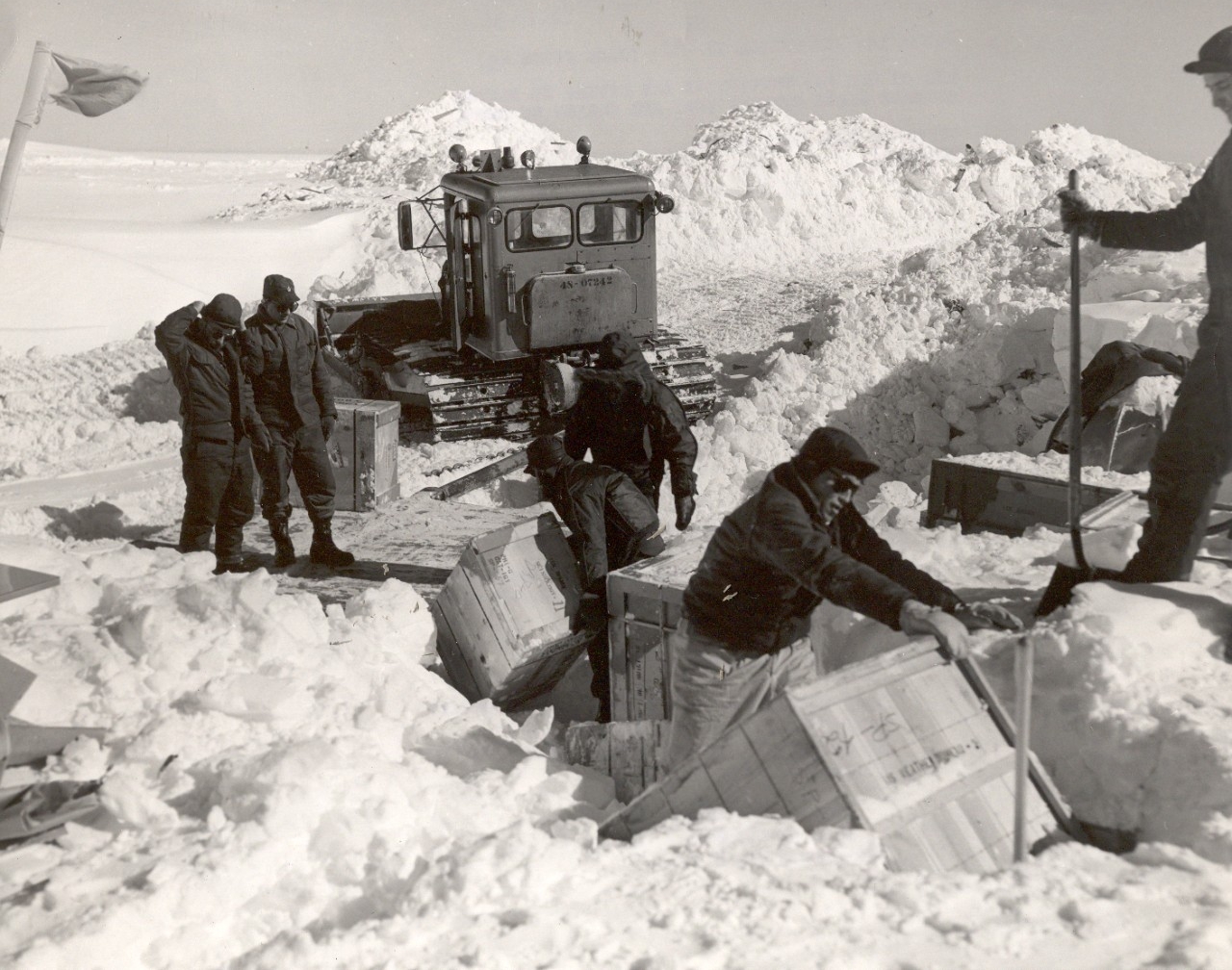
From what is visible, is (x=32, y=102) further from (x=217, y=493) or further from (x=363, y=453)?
(x=363, y=453)

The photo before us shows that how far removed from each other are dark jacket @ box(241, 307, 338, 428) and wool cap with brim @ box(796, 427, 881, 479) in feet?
13.8

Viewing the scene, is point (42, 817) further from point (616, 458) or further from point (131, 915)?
point (616, 458)

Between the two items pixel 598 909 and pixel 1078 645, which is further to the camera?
pixel 1078 645

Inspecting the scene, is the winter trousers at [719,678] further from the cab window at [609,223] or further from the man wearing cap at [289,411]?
the cab window at [609,223]

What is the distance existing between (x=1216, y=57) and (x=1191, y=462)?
54.4 inches

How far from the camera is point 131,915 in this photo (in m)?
3.02

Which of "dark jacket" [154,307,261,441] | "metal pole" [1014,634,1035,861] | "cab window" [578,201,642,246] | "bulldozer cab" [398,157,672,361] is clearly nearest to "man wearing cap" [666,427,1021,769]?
"metal pole" [1014,634,1035,861]

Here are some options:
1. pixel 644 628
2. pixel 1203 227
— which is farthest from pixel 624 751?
pixel 1203 227

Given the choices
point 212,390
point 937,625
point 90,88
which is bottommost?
point 937,625

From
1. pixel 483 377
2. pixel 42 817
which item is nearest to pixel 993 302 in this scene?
pixel 483 377

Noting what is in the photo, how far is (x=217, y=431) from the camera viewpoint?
23.7ft

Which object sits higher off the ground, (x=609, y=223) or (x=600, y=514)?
(x=609, y=223)

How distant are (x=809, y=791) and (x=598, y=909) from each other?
69 cm

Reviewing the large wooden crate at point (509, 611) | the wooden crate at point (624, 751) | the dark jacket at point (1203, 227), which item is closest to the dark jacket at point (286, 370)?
the large wooden crate at point (509, 611)
